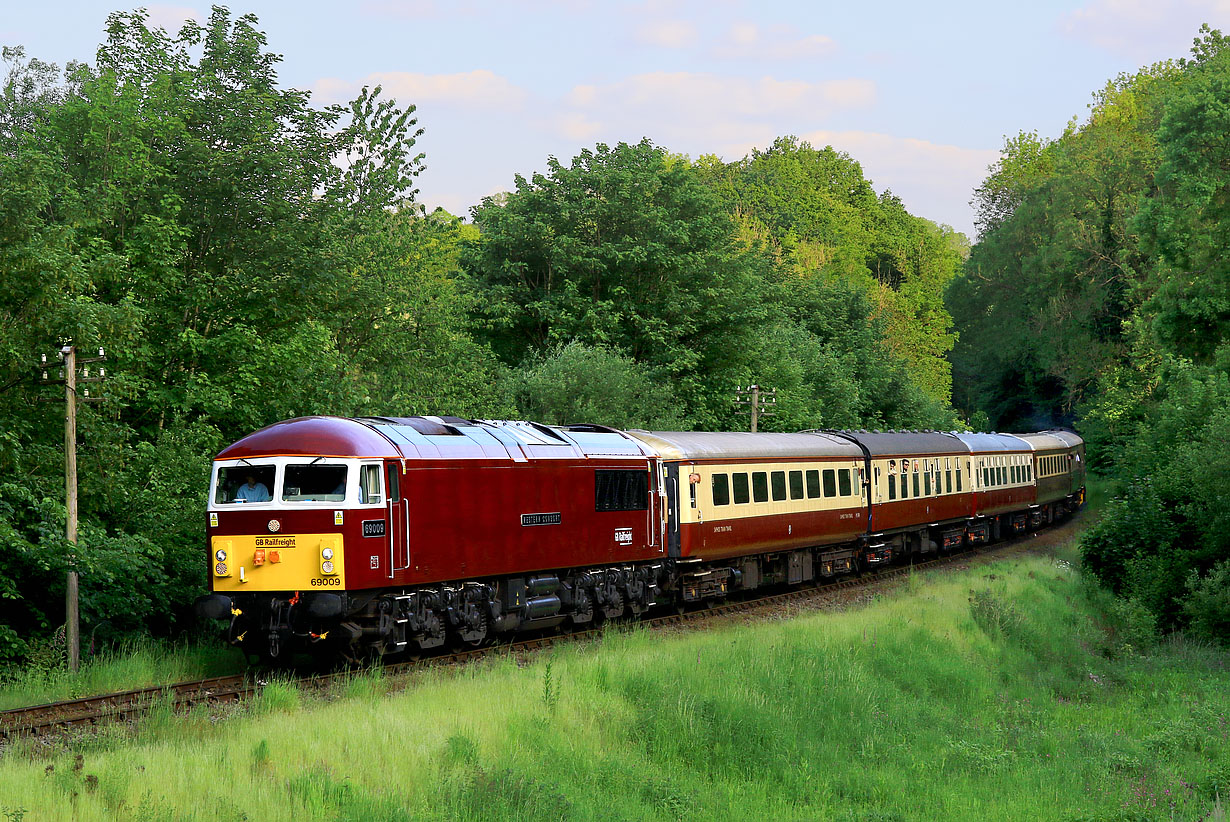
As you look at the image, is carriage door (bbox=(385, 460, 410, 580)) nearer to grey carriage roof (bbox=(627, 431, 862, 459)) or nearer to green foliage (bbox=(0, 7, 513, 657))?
green foliage (bbox=(0, 7, 513, 657))

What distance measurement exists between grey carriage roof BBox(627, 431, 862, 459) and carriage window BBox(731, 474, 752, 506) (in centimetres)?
44

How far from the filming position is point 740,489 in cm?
2547

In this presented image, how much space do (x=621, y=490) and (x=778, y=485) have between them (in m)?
6.10

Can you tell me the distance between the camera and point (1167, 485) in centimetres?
3095

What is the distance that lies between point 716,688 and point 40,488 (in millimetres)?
11437

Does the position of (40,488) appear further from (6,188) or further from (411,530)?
(411,530)

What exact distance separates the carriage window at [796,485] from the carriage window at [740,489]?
2148mm

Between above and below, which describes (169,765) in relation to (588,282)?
below

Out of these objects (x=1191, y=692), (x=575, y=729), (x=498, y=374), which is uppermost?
(x=498, y=374)

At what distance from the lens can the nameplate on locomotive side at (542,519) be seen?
1938cm

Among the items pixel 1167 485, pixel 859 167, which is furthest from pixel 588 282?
pixel 859 167

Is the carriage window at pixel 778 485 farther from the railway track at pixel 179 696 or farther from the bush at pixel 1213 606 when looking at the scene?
the bush at pixel 1213 606

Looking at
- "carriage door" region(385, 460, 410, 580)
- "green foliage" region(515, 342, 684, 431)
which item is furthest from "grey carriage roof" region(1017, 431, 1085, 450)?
"carriage door" region(385, 460, 410, 580)

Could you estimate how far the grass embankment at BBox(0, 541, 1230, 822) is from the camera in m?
10.3
